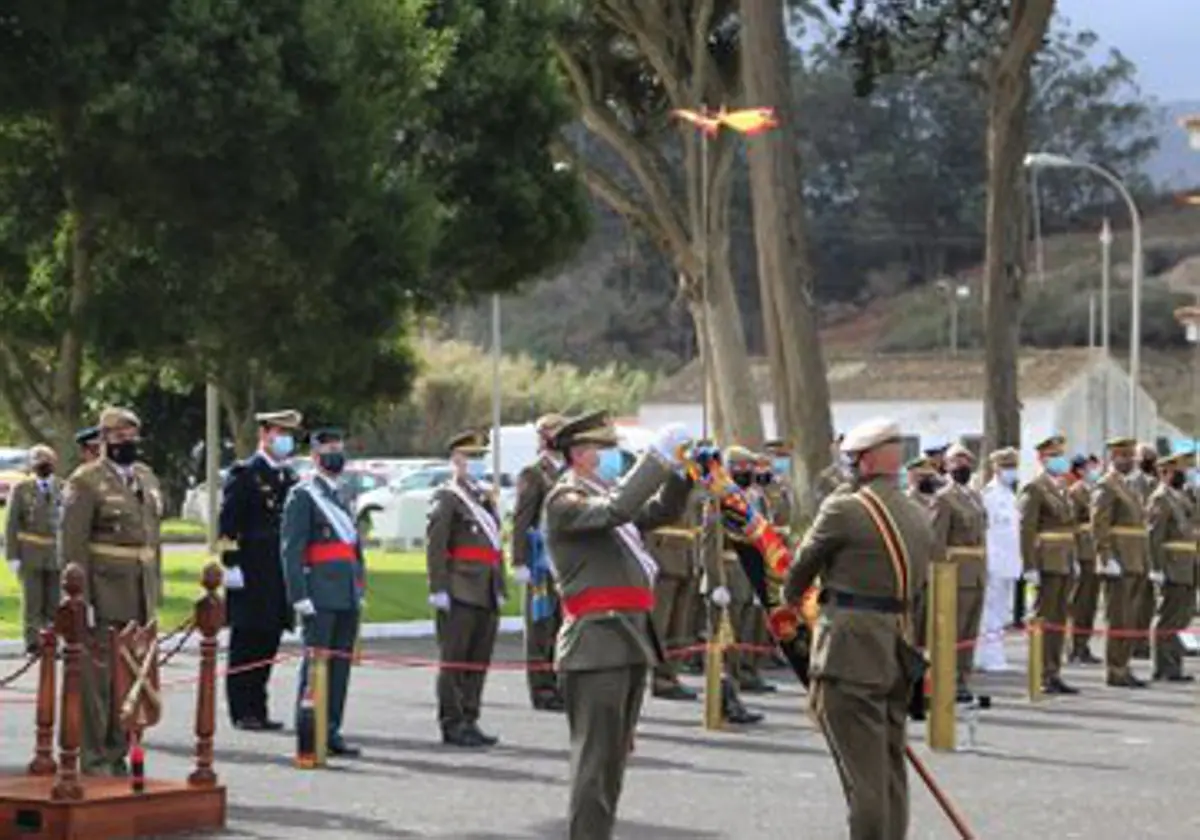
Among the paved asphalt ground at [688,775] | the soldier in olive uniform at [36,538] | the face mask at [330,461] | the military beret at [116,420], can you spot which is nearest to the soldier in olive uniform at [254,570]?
the paved asphalt ground at [688,775]

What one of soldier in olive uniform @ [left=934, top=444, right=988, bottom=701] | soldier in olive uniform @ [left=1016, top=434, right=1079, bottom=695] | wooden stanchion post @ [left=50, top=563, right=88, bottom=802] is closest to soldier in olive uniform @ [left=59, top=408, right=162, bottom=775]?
wooden stanchion post @ [left=50, top=563, right=88, bottom=802]

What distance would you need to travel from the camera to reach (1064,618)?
24.5 m

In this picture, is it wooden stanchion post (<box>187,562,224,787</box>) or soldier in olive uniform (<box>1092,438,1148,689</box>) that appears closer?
wooden stanchion post (<box>187,562,224,787</box>)

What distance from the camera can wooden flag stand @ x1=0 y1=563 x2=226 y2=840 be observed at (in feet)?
42.6

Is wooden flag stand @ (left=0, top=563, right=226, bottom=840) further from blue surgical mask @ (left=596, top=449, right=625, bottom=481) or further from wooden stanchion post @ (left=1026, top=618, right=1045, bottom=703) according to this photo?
wooden stanchion post @ (left=1026, top=618, right=1045, bottom=703)

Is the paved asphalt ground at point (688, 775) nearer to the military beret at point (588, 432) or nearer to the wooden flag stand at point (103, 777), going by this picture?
the wooden flag stand at point (103, 777)

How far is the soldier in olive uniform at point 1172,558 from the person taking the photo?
79.7ft

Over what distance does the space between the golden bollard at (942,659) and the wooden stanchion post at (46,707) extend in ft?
20.3

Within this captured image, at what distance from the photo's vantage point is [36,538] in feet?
83.5

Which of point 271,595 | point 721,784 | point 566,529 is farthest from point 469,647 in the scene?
point 566,529

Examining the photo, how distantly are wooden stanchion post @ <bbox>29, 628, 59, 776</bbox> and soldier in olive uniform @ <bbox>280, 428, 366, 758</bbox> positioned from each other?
317 cm

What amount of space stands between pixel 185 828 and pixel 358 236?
18298mm

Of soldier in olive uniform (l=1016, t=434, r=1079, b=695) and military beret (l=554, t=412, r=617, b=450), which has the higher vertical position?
military beret (l=554, t=412, r=617, b=450)

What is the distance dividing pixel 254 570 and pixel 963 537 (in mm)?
Answer: 6239
